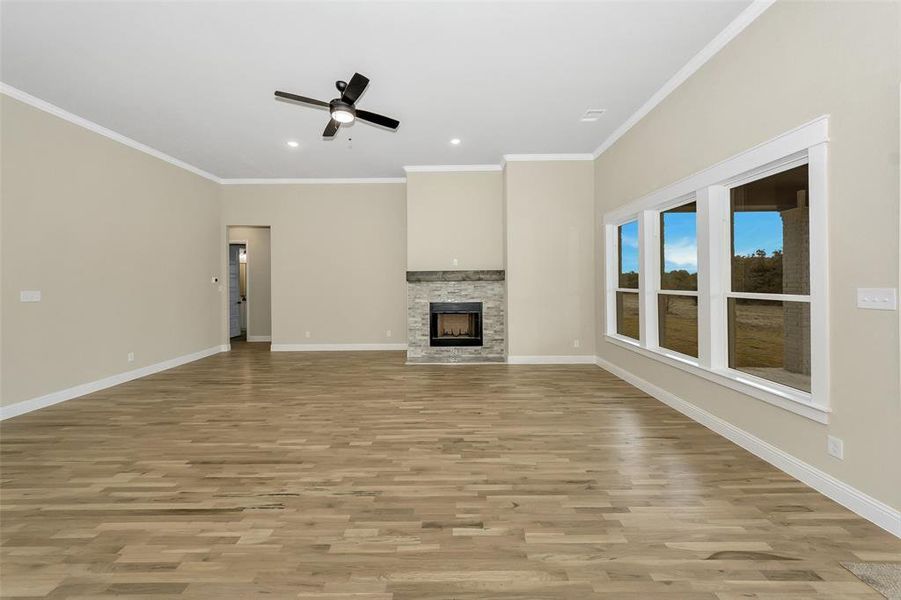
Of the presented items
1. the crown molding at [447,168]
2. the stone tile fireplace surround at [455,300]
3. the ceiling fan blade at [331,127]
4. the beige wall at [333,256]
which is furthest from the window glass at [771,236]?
the beige wall at [333,256]

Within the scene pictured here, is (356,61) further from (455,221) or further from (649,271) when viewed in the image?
(649,271)

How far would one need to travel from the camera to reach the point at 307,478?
8.69 feet

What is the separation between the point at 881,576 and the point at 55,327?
6.75 m

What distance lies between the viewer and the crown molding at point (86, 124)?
4.03 meters

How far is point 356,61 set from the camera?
141 inches

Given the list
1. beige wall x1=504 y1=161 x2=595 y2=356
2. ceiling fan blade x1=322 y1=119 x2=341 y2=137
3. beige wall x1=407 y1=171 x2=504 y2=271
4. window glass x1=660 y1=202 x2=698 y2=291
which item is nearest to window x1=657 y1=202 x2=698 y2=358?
window glass x1=660 y1=202 x2=698 y2=291

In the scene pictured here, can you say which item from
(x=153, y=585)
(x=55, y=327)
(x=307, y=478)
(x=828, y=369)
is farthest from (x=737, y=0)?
(x=55, y=327)

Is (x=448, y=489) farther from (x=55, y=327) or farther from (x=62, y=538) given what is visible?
(x=55, y=327)

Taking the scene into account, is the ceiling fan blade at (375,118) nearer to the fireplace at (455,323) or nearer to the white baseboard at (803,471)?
the fireplace at (455,323)

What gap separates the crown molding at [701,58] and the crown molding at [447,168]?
2.23 meters

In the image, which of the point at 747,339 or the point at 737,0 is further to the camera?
the point at 747,339

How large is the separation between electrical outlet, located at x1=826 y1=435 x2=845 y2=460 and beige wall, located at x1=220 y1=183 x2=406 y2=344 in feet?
20.8

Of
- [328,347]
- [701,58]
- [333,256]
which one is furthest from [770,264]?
[328,347]

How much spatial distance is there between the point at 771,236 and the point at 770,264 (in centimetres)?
22
